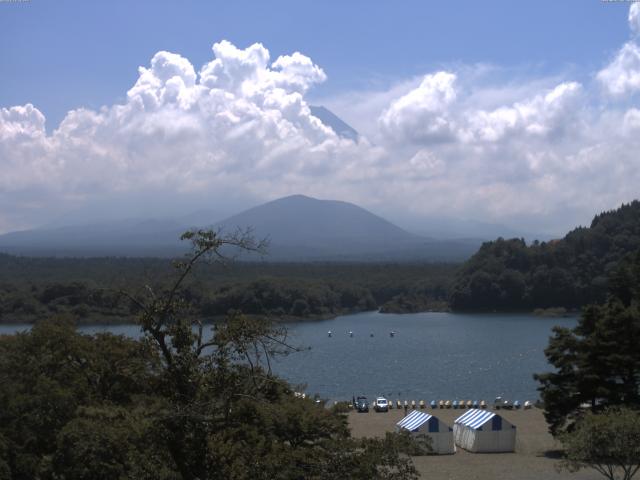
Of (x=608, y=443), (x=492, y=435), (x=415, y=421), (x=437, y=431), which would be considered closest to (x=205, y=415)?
(x=608, y=443)

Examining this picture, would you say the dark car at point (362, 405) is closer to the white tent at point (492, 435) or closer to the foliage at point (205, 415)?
the white tent at point (492, 435)

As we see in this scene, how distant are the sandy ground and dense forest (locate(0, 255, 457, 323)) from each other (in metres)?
17.8

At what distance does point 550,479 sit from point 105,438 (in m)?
9.34

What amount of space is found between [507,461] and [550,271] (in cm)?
4592

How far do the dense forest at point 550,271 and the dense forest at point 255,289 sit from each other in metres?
4.00

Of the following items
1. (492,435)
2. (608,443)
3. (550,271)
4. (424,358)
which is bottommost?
(424,358)

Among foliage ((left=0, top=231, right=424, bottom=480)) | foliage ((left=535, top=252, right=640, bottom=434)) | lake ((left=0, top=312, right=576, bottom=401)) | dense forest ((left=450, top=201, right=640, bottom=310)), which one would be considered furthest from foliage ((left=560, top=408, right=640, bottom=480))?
dense forest ((left=450, top=201, right=640, bottom=310))

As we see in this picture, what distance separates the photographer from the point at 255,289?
54.2 meters

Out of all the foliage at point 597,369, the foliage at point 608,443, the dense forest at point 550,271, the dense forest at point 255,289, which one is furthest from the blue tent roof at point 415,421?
the dense forest at point 550,271

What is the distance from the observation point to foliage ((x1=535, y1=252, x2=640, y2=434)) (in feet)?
51.4

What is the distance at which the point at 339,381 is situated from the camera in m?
31.2

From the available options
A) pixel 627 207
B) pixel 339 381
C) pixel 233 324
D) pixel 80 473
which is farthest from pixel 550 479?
pixel 627 207

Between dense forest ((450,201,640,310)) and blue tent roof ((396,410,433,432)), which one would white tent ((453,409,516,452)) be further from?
dense forest ((450,201,640,310))

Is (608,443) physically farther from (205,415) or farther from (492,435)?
(205,415)
